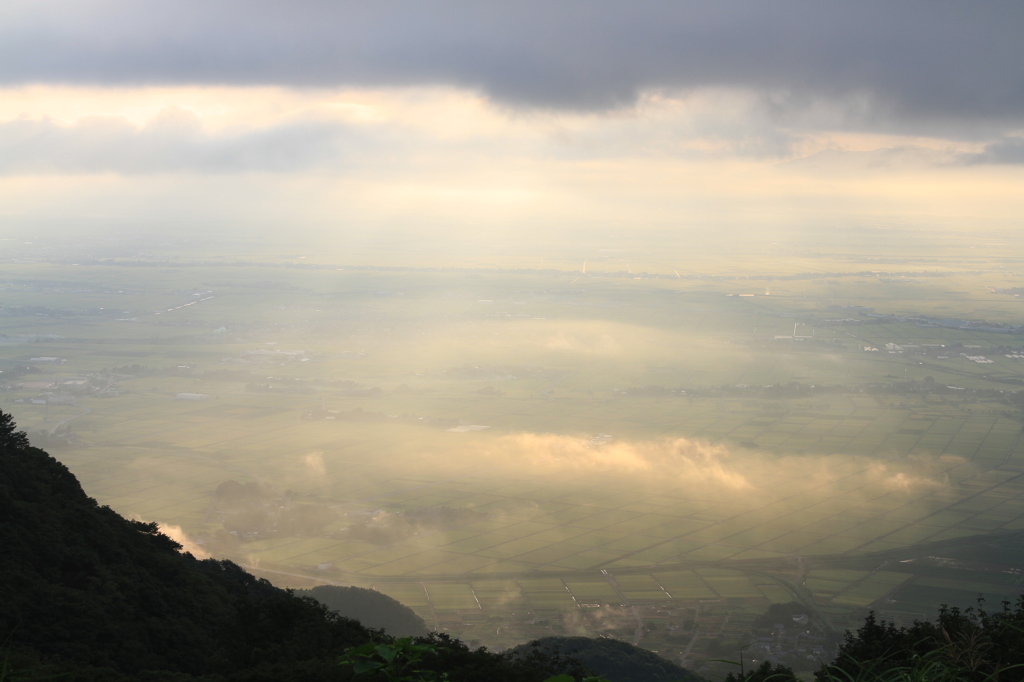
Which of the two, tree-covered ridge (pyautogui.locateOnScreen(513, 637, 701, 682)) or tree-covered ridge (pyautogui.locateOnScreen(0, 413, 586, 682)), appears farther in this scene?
tree-covered ridge (pyautogui.locateOnScreen(513, 637, 701, 682))

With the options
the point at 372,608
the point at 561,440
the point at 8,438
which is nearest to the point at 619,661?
the point at 372,608

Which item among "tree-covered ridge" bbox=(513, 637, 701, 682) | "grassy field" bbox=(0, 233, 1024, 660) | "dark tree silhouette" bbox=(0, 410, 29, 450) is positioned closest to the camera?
"dark tree silhouette" bbox=(0, 410, 29, 450)

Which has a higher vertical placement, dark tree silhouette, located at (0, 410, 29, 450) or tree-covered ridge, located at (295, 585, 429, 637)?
dark tree silhouette, located at (0, 410, 29, 450)

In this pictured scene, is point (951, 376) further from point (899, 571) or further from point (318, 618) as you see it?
point (318, 618)

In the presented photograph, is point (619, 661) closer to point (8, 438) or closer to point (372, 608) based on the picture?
point (372, 608)

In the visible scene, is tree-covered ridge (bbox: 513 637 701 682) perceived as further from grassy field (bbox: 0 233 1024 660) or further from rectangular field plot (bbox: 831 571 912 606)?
rectangular field plot (bbox: 831 571 912 606)

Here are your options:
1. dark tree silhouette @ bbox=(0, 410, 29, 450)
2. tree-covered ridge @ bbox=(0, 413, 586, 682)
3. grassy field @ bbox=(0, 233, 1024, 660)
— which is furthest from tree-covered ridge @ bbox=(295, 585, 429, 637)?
dark tree silhouette @ bbox=(0, 410, 29, 450)

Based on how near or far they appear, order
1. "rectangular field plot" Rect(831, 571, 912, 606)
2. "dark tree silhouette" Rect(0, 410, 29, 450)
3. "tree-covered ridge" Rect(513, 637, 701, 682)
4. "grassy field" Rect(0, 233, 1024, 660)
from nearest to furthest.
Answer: "dark tree silhouette" Rect(0, 410, 29, 450) → "tree-covered ridge" Rect(513, 637, 701, 682) → "rectangular field plot" Rect(831, 571, 912, 606) → "grassy field" Rect(0, 233, 1024, 660)

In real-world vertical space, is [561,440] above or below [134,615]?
above

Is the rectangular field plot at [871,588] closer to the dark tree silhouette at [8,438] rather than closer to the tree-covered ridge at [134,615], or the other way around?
the tree-covered ridge at [134,615]

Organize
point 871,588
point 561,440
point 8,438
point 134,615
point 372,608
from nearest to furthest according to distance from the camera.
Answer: point 134,615, point 8,438, point 372,608, point 871,588, point 561,440

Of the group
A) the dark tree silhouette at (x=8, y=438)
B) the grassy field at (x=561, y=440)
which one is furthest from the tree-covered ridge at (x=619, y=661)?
the dark tree silhouette at (x=8, y=438)
